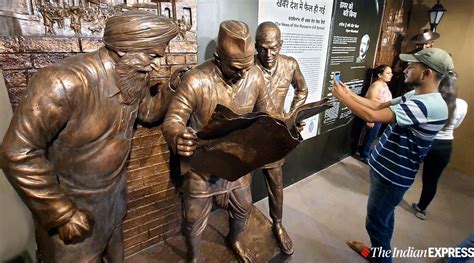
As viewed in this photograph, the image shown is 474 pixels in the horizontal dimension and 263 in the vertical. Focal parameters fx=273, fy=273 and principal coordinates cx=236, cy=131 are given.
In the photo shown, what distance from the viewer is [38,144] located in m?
0.92

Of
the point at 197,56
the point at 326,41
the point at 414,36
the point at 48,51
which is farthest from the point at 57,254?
the point at 414,36

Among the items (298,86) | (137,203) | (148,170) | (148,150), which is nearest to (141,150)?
(148,150)

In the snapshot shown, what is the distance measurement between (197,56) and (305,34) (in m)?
1.31

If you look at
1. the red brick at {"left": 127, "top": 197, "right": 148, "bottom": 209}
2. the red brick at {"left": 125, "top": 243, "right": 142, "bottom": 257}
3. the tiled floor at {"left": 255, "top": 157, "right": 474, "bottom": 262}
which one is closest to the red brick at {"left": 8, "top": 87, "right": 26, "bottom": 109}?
the red brick at {"left": 127, "top": 197, "right": 148, "bottom": 209}

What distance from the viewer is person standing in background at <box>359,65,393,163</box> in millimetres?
3639

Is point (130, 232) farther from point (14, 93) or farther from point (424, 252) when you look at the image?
point (424, 252)

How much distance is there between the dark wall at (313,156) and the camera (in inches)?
116

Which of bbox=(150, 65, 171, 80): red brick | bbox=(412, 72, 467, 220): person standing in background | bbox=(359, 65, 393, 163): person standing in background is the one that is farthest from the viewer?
bbox=(359, 65, 393, 163): person standing in background

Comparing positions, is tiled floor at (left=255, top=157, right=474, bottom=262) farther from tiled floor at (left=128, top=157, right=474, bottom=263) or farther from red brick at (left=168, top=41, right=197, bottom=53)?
red brick at (left=168, top=41, right=197, bottom=53)

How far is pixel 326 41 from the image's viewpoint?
2.99 meters

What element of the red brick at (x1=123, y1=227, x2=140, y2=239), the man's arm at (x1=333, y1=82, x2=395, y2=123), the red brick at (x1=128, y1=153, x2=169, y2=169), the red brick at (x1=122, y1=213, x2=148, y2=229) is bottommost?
the red brick at (x1=123, y1=227, x2=140, y2=239)

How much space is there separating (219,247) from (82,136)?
50.7 inches

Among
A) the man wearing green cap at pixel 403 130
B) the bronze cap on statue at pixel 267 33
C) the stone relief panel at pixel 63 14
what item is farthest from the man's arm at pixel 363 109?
the stone relief panel at pixel 63 14

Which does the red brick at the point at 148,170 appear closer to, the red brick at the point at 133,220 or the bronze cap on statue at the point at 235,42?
the red brick at the point at 133,220
